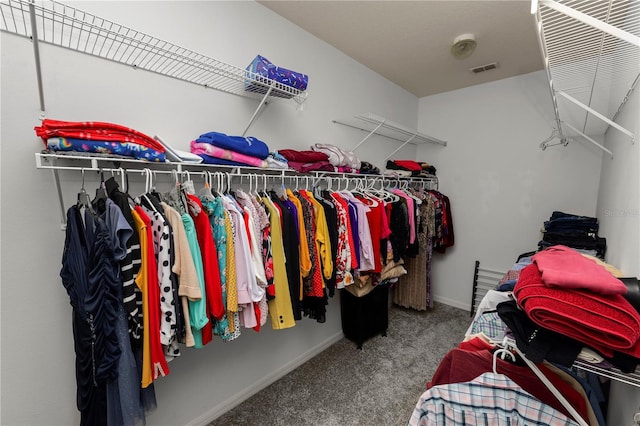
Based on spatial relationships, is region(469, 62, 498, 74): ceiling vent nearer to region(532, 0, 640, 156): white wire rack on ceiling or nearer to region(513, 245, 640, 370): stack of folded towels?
region(532, 0, 640, 156): white wire rack on ceiling

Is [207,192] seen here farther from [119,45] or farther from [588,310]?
[588,310]

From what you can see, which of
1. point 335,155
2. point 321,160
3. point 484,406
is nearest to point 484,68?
point 335,155

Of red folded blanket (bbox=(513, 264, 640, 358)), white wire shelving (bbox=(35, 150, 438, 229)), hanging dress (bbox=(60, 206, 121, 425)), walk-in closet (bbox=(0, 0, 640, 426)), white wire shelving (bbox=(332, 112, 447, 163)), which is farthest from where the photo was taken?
white wire shelving (bbox=(332, 112, 447, 163))

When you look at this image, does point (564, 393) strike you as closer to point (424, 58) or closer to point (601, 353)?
point (601, 353)

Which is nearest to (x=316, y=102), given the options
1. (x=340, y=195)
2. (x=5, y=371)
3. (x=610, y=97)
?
(x=340, y=195)

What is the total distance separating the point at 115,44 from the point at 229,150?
67 cm

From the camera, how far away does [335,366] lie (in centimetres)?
228

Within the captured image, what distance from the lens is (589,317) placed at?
0.58 metres

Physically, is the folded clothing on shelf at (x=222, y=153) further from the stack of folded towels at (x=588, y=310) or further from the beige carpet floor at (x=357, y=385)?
the beige carpet floor at (x=357, y=385)

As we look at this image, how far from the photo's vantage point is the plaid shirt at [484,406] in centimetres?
72

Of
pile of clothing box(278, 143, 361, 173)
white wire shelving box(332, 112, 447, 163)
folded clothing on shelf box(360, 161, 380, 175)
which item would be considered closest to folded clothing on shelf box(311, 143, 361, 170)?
pile of clothing box(278, 143, 361, 173)

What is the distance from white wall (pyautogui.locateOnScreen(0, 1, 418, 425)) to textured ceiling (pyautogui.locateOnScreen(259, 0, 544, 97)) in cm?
25

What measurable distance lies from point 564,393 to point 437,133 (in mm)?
3137

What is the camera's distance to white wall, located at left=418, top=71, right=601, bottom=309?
2662 mm
